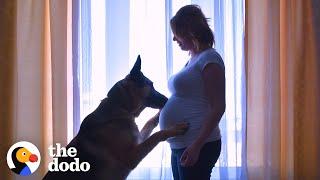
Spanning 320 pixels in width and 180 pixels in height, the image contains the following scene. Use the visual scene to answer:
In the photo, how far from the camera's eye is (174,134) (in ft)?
5.41

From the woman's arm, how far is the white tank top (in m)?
0.03

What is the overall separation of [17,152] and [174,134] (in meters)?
0.99

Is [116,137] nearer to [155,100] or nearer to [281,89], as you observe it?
[155,100]

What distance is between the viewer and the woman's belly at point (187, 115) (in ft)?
5.35

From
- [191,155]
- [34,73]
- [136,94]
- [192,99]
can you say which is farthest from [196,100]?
[34,73]

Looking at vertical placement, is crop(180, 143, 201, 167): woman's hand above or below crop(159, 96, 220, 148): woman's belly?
below

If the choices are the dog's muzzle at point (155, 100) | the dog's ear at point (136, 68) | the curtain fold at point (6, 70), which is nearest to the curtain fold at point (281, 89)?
the dog's muzzle at point (155, 100)

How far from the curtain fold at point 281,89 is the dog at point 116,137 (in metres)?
0.83

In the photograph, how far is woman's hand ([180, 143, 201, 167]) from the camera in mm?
1550

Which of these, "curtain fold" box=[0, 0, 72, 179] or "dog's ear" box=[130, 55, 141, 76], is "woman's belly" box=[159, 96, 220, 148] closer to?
"dog's ear" box=[130, 55, 141, 76]

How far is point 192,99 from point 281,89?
3.40 ft

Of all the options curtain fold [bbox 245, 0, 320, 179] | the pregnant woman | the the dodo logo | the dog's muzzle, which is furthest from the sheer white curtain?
the pregnant woman

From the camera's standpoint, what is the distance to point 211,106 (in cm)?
159

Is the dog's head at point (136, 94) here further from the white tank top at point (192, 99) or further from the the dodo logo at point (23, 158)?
the the dodo logo at point (23, 158)
